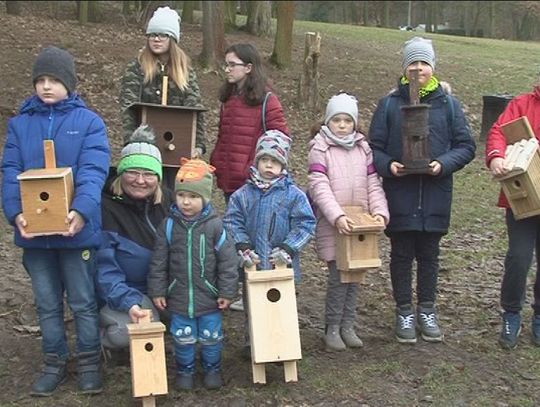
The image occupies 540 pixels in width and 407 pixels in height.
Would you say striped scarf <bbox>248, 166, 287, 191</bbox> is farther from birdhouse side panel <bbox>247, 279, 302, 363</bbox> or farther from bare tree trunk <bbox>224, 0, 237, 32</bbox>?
bare tree trunk <bbox>224, 0, 237, 32</bbox>

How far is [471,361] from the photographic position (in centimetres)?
505

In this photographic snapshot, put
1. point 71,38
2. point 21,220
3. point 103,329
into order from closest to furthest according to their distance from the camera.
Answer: point 21,220
point 103,329
point 71,38

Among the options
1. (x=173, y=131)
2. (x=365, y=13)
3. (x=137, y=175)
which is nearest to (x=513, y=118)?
(x=173, y=131)

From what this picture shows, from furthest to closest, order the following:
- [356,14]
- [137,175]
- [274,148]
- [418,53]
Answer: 1. [356,14]
2. [418,53]
3. [274,148]
4. [137,175]

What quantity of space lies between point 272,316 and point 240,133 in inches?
57.0

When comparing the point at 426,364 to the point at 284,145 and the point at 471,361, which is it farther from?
the point at 284,145

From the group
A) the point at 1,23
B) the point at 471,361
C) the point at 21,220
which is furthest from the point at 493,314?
the point at 1,23

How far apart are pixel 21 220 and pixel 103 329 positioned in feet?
3.01

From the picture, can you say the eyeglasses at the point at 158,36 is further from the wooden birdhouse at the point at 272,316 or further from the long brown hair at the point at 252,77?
the wooden birdhouse at the point at 272,316

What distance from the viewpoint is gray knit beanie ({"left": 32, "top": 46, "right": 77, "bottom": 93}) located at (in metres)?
4.30

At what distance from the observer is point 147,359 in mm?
4195

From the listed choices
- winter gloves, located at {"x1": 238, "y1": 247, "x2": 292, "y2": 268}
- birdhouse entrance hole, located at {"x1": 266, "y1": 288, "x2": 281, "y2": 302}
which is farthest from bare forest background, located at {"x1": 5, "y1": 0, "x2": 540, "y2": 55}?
birdhouse entrance hole, located at {"x1": 266, "y1": 288, "x2": 281, "y2": 302}

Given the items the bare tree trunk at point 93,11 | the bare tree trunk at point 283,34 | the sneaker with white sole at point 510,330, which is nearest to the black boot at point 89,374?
the sneaker with white sole at point 510,330

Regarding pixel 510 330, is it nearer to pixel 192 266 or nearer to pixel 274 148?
pixel 274 148
